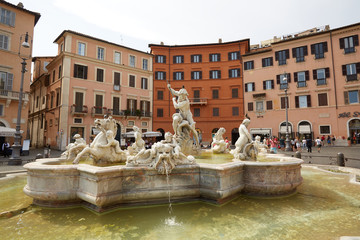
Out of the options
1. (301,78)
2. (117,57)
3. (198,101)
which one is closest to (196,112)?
(198,101)

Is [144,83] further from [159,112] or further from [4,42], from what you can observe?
[4,42]

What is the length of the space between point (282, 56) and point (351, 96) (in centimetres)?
975

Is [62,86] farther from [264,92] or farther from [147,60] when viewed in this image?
[264,92]

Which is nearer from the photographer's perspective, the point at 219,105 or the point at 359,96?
the point at 359,96

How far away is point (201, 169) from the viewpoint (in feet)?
14.0

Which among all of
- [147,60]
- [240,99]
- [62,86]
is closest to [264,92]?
[240,99]

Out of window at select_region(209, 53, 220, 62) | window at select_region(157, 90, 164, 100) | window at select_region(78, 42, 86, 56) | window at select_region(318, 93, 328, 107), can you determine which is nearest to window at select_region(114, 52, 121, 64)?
window at select_region(78, 42, 86, 56)

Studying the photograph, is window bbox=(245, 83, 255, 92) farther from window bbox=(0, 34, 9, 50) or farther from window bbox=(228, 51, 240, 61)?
window bbox=(0, 34, 9, 50)

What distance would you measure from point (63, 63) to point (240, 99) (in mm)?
24771

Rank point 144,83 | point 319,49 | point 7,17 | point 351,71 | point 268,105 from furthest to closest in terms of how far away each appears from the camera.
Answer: point 144,83
point 268,105
point 319,49
point 351,71
point 7,17

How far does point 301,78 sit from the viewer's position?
27.7m

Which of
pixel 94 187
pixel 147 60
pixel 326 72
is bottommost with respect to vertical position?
pixel 94 187

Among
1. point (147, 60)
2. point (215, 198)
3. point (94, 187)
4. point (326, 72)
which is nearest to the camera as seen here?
point (94, 187)

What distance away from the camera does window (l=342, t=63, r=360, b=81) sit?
2441cm
